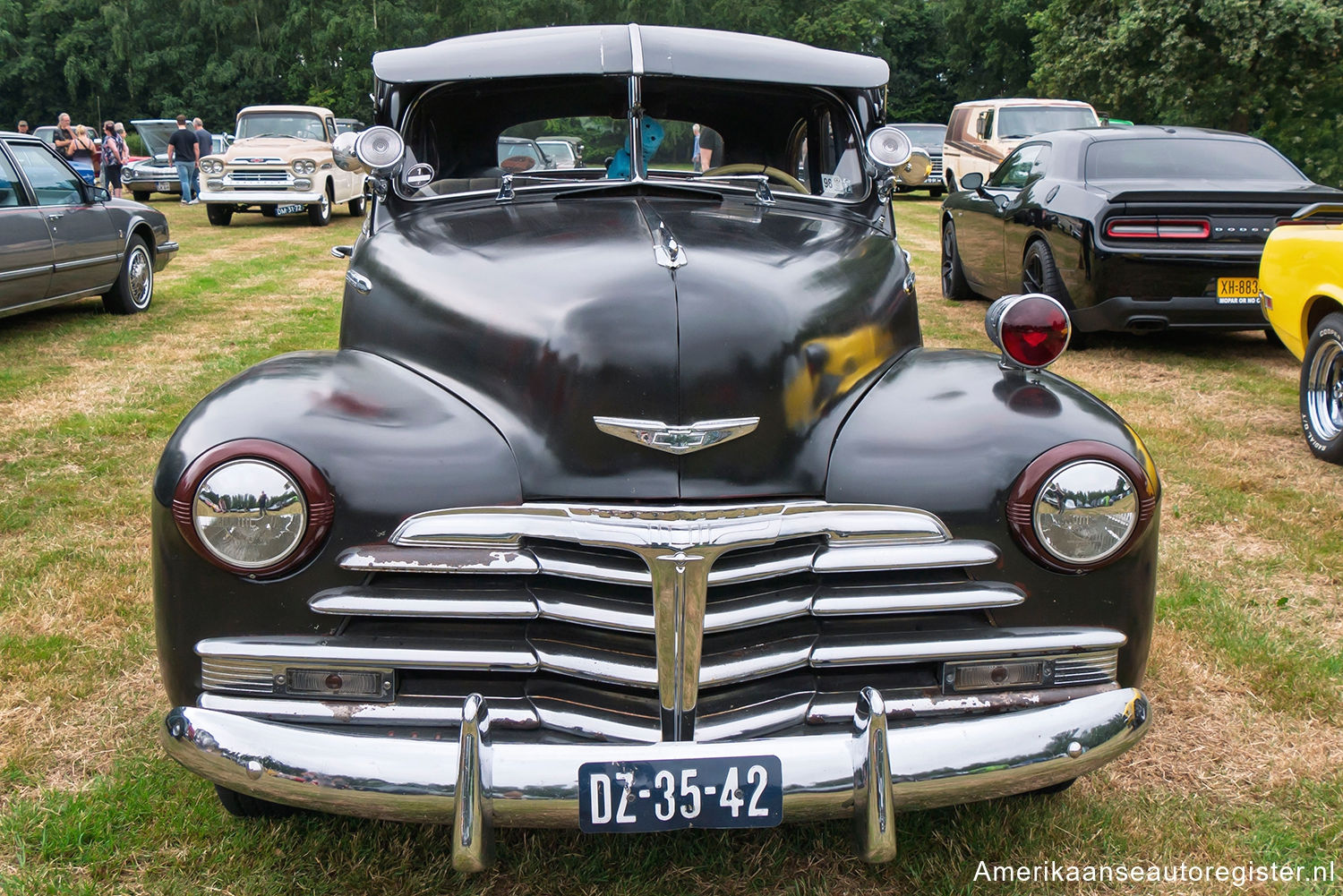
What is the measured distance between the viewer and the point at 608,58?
3.64m

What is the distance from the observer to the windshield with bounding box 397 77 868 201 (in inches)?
146

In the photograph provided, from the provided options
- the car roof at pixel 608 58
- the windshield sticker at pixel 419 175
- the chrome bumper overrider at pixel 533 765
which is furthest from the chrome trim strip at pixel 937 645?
the windshield sticker at pixel 419 175

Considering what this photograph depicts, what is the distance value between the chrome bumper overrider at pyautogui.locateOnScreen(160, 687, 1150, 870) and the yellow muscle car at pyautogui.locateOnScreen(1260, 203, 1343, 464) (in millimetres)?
4246

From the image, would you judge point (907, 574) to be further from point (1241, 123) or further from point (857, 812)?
point (1241, 123)

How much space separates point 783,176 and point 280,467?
92.1 inches

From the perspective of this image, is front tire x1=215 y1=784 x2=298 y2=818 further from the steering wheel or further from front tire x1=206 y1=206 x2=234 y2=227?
front tire x1=206 y1=206 x2=234 y2=227

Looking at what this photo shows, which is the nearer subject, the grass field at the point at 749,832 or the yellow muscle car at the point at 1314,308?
the grass field at the point at 749,832

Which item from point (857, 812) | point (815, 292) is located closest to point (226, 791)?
point (857, 812)

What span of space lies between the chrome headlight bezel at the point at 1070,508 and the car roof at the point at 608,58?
194cm

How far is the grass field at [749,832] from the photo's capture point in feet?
8.34

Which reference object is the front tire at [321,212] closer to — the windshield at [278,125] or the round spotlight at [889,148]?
the windshield at [278,125]

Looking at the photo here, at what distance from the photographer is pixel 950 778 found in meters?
2.10

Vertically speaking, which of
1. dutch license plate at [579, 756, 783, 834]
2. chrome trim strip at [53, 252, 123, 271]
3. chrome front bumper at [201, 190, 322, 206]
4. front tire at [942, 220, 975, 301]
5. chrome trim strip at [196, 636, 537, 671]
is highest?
chrome trim strip at [196, 636, 537, 671]

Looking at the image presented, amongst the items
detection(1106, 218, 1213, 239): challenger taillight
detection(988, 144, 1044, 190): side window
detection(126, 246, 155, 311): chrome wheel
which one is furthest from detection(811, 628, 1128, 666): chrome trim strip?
detection(126, 246, 155, 311): chrome wheel
